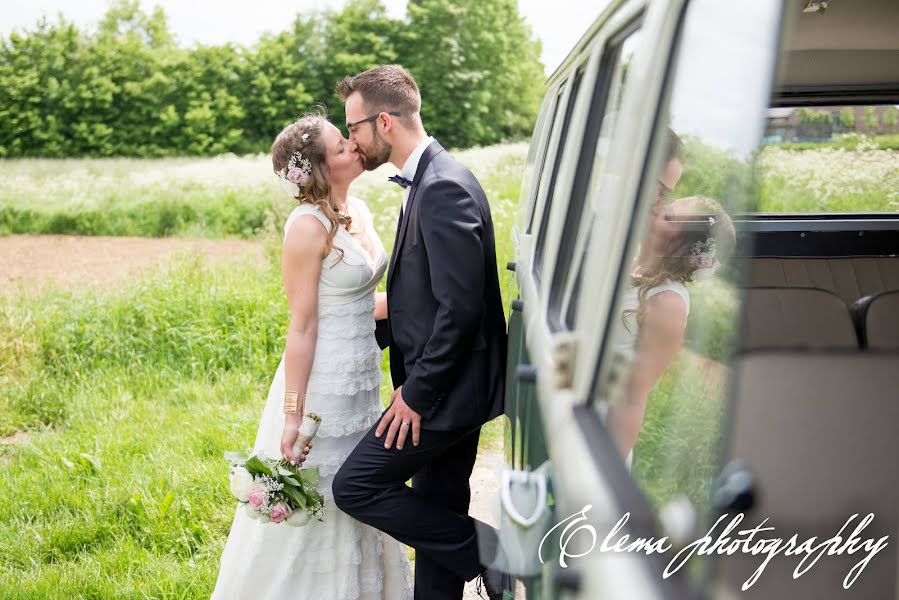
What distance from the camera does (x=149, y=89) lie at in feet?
117

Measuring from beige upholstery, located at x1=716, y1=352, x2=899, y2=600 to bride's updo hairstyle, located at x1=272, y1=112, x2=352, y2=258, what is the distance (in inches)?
74.5

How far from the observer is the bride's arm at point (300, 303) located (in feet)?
10.3

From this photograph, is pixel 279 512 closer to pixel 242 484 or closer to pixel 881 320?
pixel 242 484

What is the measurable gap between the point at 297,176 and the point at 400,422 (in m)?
0.90

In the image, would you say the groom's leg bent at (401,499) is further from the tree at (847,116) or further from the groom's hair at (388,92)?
the tree at (847,116)

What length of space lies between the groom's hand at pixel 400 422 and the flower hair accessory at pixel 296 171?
0.80 m

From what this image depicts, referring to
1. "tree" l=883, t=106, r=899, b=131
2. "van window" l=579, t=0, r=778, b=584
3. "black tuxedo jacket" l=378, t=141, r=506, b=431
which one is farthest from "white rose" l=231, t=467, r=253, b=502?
"tree" l=883, t=106, r=899, b=131

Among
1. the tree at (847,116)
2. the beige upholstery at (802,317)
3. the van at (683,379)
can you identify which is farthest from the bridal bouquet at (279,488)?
the tree at (847,116)

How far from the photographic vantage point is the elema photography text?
3.22 ft

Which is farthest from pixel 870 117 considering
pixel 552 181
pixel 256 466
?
pixel 256 466

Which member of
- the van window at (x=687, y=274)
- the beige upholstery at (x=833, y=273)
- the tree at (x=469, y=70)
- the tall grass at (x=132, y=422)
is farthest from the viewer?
the tree at (x=469, y=70)

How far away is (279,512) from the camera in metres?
3.04

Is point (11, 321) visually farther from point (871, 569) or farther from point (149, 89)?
point (149, 89)

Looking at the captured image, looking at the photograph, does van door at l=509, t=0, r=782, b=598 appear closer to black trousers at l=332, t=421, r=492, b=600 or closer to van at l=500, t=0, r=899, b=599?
van at l=500, t=0, r=899, b=599
